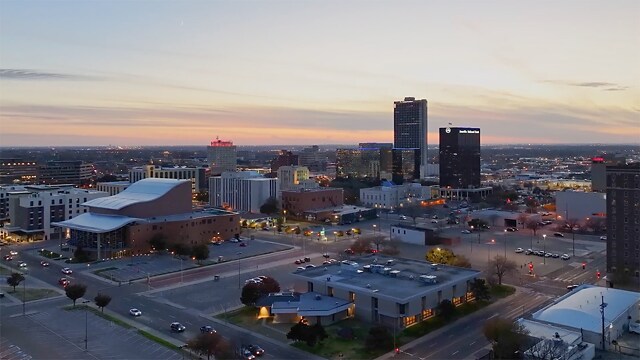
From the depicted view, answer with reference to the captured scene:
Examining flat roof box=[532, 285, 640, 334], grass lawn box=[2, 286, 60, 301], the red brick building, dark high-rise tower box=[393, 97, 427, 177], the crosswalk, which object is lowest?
the crosswalk

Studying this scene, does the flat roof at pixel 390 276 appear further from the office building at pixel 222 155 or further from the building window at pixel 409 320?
the office building at pixel 222 155

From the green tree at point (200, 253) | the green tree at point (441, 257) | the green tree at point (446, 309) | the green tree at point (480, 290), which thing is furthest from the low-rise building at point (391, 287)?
the green tree at point (200, 253)

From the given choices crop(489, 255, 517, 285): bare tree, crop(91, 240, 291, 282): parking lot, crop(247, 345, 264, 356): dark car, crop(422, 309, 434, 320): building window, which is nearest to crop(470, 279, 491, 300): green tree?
crop(422, 309, 434, 320): building window

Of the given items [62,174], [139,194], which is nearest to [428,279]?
[139,194]

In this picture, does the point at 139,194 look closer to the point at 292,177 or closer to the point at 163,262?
the point at 163,262

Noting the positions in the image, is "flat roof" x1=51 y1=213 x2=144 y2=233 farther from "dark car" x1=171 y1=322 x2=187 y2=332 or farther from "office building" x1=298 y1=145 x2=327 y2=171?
"office building" x1=298 y1=145 x2=327 y2=171

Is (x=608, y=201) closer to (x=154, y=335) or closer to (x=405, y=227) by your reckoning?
(x=405, y=227)
